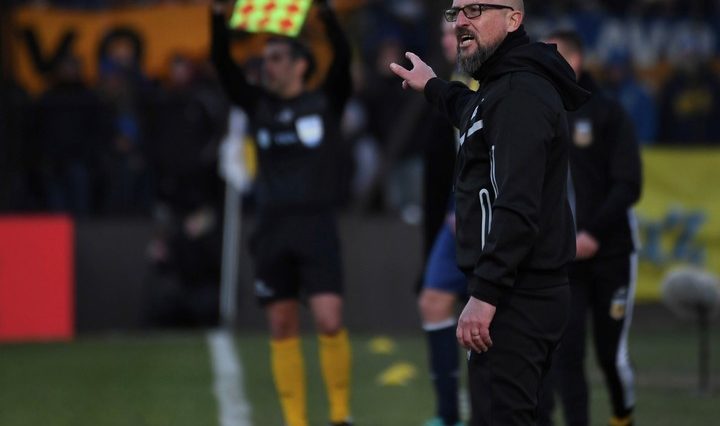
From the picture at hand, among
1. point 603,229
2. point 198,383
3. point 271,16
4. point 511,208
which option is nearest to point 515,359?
point 511,208

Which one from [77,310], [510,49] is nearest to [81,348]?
[77,310]

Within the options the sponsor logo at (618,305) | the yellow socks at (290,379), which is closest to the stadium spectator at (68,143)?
the yellow socks at (290,379)

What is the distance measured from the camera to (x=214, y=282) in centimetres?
1619

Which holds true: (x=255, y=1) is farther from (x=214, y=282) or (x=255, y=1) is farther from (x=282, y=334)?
(x=214, y=282)

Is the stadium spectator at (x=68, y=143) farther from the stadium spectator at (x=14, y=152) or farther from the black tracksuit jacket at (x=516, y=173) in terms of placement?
the black tracksuit jacket at (x=516, y=173)

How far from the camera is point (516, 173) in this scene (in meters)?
5.38

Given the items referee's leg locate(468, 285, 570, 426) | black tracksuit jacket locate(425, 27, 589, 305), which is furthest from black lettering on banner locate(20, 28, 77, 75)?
referee's leg locate(468, 285, 570, 426)

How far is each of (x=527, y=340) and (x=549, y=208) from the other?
0.46 metres

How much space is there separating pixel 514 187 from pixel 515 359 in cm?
60

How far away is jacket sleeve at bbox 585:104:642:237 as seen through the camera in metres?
8.12

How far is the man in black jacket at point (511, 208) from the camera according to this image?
541 centimetres

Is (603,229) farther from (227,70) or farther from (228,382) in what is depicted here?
(228,382)

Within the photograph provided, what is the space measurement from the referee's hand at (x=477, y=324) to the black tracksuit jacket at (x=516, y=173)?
3 centimetres

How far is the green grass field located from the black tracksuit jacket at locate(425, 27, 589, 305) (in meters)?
4.05
